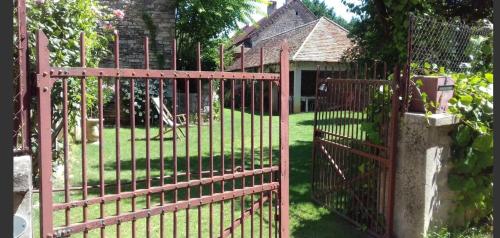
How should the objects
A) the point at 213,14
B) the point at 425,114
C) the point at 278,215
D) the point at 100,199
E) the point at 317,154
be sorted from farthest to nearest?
the point at 213,14 < the point at 317,154 < the point at 425,114 < the point at 278,215 < the point at 100,199

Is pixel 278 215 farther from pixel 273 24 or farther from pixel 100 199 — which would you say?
pixel 273 24

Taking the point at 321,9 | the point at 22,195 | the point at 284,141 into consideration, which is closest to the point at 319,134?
the point at 284,141

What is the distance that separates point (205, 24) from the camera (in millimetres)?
17266

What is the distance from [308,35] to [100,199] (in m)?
20.6

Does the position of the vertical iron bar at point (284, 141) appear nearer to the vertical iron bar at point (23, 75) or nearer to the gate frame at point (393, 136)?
the gate frame at point (393, 136)

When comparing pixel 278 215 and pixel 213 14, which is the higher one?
pixel 213 14

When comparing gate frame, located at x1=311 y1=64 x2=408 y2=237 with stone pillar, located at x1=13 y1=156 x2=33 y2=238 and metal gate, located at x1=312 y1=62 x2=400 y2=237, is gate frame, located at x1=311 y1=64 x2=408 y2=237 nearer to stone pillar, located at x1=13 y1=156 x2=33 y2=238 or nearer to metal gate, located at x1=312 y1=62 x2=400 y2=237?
metal gate, located at x1=312 y1=62 x2=400 y2=237

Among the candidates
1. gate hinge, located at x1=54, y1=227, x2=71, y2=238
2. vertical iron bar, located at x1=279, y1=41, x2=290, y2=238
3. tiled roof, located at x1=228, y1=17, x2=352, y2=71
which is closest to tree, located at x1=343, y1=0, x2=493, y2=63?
vertical iron bar, located at x1=279, y1=41, x2=290, y2=238

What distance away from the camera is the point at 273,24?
1348 inches

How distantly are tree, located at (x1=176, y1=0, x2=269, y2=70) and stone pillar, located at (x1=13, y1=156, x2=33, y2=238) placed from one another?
1458cm

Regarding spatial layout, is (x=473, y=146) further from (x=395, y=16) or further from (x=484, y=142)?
(x=395, y=16)

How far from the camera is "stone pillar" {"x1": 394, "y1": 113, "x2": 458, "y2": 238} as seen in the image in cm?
450

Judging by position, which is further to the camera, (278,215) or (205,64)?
(205,64)

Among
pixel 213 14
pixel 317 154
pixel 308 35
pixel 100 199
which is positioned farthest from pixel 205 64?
pixel 100 199
